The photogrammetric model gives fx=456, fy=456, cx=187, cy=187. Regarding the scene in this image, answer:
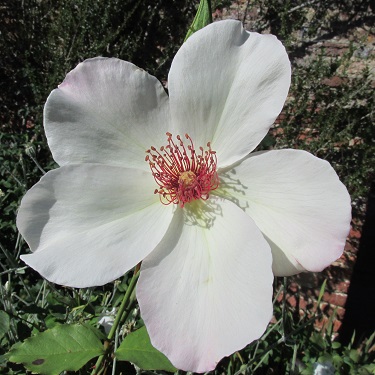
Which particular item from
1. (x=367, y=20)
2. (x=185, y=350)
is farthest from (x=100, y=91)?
(x=367, y=20)

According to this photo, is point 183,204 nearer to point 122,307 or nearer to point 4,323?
point 122,307

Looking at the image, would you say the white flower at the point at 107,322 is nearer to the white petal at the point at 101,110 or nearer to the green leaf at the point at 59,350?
the green leaf at the point at 59,350

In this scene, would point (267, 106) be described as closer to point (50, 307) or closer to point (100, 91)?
point (100, 91)

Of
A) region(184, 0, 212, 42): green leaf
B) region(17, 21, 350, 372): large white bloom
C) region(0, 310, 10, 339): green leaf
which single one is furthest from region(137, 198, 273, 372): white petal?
region(0, 310, 10, 339): green leaf

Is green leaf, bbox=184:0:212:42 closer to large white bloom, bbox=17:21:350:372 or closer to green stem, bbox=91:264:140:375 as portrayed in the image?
large white bloom, bbox=17:21:350:372

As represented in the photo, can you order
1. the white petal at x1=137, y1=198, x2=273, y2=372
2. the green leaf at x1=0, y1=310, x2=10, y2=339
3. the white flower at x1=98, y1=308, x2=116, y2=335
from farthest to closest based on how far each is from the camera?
1. the white flower at x1=98, y1=308, x2=116, y2=335
2. the green leaf at x1=0, y1=310, x2=10, y2=339
3. the white petal at x1=137, y1=198, x2=273, y2=372

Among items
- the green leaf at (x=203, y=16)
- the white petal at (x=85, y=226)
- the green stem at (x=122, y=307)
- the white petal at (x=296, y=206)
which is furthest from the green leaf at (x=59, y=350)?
the green leaf at (x=203, y=16)
